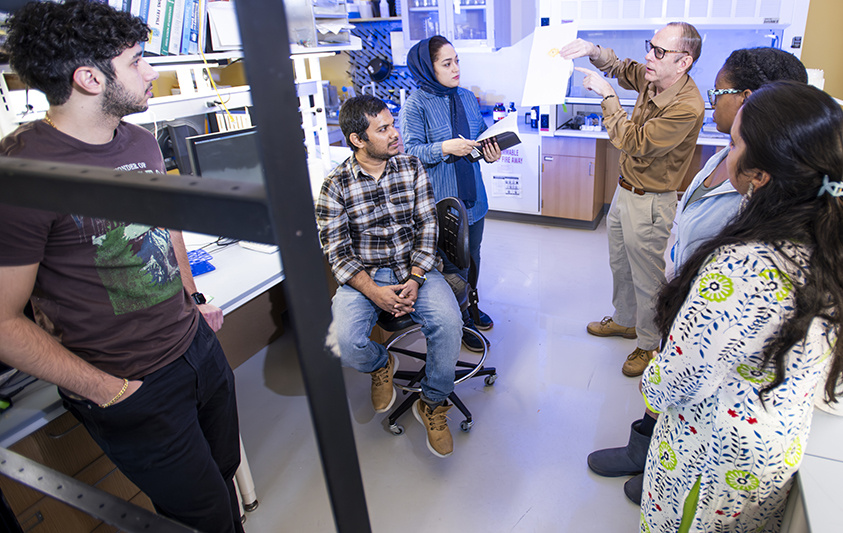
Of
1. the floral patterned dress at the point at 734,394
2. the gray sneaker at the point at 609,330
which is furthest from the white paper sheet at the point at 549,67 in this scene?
the floral patterned dress at the point at 734,394

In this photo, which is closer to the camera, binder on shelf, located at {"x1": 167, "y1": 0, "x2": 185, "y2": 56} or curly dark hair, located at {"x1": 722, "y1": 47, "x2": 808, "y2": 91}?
curly dark hair, located at {"x1": 722, "y1": 47, "x2": 808, "y2": 91}

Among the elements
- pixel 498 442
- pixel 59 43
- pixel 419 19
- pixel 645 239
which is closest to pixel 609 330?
pixel 645 239

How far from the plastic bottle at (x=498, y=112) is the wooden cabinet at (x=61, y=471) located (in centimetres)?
353

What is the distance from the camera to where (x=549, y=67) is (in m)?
2.54

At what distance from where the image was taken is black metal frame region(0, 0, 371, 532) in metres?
0.37

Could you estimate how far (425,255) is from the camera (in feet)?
7.11

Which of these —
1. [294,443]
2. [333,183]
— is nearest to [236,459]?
[294,443]

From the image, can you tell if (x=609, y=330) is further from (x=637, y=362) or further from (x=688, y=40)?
(x=688, y=40)

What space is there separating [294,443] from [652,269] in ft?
5.81

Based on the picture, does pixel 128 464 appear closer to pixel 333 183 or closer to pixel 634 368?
pixel 333 183

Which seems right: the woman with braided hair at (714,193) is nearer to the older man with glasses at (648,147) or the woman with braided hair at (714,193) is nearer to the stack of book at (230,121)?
the older man with glasses at (648,147)

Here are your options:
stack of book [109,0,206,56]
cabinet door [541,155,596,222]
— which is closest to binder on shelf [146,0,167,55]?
stack of book [109,0,206,56]

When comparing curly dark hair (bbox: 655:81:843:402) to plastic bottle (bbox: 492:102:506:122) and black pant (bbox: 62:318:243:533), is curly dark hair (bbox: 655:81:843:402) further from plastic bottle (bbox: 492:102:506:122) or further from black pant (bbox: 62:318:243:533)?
plastic bottle (bbox: 492:102:506:122)

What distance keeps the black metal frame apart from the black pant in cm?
82
